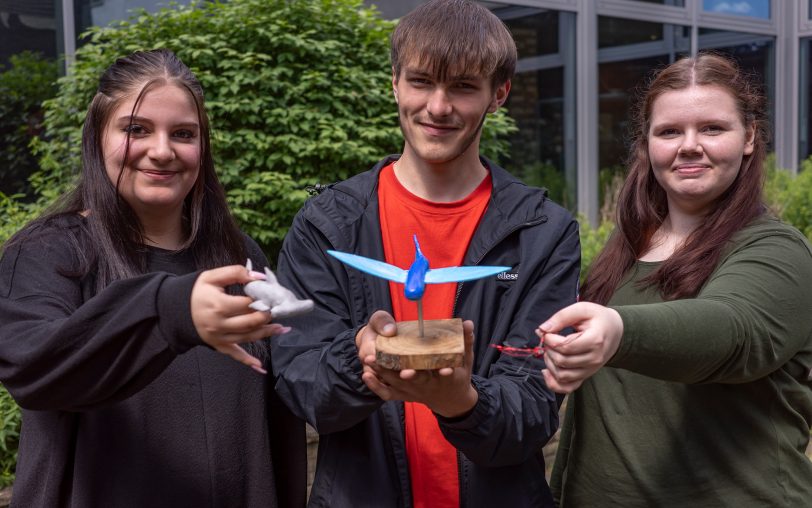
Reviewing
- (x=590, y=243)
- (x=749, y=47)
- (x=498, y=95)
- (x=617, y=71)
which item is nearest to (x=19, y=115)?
(x=590, y=243)

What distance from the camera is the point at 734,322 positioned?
183 centimetres

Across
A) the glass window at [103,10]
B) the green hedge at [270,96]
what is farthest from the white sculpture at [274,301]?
the glass window at [103,10]

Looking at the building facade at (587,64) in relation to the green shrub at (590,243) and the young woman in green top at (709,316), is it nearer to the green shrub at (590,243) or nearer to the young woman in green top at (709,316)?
the green shrub at (590,243)

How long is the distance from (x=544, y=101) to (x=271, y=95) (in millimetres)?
4693

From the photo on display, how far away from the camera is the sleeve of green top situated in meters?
1.70

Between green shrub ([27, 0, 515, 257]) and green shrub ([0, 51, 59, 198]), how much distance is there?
1.26ft

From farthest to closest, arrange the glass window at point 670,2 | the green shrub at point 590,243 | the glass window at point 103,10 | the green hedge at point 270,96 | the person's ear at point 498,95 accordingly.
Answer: the glass window at point 670,2, the glass window at point 103,10, the green shrub at point 590,243, the green hedge at point 270,96, the person's ear at point 498,95

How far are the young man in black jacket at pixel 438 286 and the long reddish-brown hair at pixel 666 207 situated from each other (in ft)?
1.10

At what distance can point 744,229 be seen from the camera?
2.26 metres

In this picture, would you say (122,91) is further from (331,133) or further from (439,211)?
(331,133)

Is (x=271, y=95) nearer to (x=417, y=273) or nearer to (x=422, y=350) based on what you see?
(x=417, y=273)

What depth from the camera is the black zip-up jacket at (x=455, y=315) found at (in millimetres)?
1887

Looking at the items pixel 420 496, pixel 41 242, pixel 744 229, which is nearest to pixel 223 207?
pixel 41 242

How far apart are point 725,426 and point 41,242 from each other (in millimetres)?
1753
